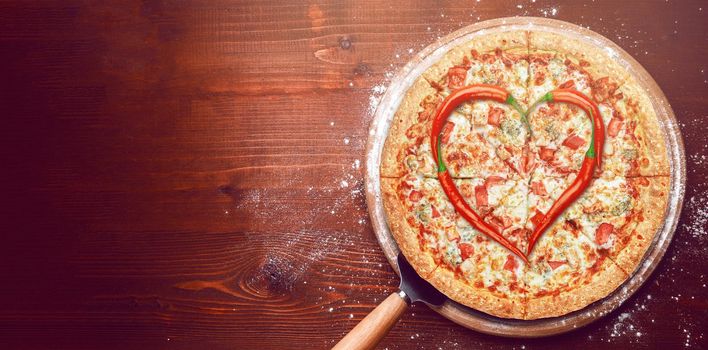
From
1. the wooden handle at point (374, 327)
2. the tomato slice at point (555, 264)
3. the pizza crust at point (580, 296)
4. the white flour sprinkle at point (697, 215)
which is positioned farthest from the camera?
the white flour sprinkle at point (697, 215)

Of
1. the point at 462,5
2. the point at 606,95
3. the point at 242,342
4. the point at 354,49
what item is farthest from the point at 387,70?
the point at 242,342

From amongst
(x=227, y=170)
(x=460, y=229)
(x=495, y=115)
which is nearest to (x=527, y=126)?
(x=495, y=115)

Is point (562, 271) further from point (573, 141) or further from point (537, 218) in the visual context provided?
point (573, 141)

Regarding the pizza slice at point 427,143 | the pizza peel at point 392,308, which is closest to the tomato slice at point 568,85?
the pizza slice at point 427,143

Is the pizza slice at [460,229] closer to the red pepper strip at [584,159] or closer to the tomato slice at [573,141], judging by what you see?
the red pepper strip at [584,159]

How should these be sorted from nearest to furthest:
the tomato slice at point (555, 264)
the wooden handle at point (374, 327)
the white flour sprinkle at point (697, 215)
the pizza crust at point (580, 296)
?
1. the wooden handle at point (374, 327)
2. the pizza crust at point (580, 296)
3. the tomato slice at point (555, 264)
4. the white flour sprinkle at point (697, 215)

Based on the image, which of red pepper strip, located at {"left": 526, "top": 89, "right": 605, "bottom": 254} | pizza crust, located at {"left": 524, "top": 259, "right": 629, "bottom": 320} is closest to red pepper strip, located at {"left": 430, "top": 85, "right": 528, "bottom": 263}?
red pepper strip, located at {"left": 526, "top": 89, "right": 605, "bottom": 254}

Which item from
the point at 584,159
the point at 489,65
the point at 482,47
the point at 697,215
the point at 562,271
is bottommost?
the point at 562,271
